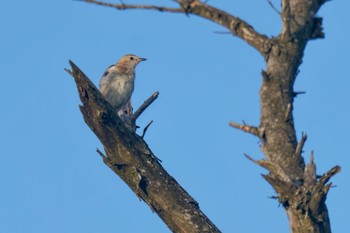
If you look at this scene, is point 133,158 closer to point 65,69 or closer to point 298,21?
point 65,69

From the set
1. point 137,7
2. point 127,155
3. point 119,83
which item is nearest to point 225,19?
point 137,7

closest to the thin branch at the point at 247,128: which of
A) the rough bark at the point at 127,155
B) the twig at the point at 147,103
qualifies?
the rough bark at the point at 127,155

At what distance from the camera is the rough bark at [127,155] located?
9.94 m

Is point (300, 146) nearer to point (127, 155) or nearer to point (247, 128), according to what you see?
point (247, 128)

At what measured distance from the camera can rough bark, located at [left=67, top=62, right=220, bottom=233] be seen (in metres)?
9.94

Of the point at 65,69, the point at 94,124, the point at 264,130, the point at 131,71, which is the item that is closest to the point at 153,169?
the point at 94,124

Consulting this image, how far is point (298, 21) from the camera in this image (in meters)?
6.39

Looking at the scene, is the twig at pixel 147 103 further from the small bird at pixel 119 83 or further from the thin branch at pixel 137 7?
the thin branch at pixel 137 7

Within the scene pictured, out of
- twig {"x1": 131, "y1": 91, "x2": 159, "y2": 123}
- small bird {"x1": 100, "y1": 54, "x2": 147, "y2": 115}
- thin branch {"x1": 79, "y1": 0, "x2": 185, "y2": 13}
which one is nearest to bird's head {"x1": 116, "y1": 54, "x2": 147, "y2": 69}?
small bird {"x1": 100, "y1": 54, "x2": 147, "y2": 115}

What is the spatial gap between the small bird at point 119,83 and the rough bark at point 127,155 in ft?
21.6

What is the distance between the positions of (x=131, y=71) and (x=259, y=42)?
40.6ft

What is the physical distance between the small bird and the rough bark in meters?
6.59

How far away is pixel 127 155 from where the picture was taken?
34.1ft

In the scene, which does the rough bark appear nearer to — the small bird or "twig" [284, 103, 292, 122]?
"twig" [284, 103, 292, 122]
